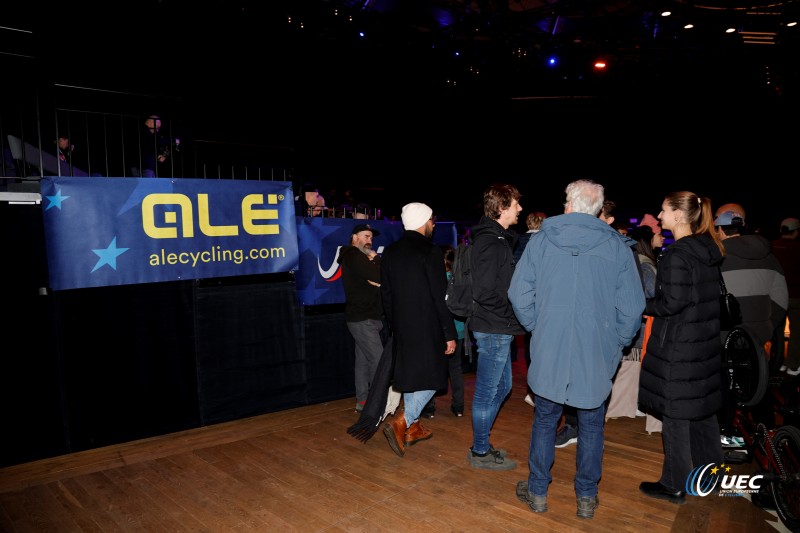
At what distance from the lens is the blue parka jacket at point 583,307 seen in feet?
9.17

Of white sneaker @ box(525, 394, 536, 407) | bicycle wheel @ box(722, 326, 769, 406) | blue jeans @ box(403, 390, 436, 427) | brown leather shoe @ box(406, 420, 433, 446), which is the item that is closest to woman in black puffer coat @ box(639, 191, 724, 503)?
bicycle wheel @ box(722, 326, 769, 406)

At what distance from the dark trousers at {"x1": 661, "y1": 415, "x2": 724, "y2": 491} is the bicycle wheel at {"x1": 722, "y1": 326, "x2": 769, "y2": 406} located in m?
0.32

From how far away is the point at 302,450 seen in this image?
4211mm

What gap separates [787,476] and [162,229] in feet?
16.2

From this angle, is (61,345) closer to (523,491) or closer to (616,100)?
(523,491)

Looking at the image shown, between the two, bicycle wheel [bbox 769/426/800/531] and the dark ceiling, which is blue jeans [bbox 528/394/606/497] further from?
the dark ceiling

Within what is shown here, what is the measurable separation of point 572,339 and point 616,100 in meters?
10.8

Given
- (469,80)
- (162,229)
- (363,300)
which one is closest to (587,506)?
(363,300)

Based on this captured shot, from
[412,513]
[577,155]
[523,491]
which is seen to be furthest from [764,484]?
[577,155]

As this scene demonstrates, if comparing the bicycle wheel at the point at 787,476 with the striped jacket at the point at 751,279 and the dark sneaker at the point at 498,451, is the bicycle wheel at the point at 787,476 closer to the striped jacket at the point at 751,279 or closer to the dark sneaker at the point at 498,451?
the striped jacket at the point at 751,279

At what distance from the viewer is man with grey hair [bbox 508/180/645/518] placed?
2797mm

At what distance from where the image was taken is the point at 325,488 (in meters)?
3.52

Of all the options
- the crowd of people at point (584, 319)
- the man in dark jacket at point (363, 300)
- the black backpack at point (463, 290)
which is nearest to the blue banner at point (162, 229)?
the man in dark jacket at point (363, 300)

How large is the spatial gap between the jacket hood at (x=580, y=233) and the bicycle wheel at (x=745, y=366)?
1.25 metres
